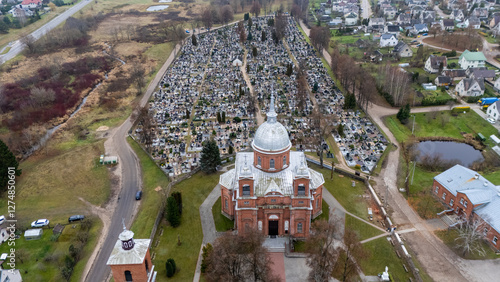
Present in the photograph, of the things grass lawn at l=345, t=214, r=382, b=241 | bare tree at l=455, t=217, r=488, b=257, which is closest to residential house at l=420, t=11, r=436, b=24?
bare tree at l=455, t=217, r=488, b=257

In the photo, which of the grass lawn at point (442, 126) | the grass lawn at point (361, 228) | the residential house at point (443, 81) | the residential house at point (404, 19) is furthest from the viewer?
the residential house at point (404, 19)

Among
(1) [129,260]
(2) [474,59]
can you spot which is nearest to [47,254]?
(1) [129,260]

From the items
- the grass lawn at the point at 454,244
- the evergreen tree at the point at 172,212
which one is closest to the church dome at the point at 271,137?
the evergreen tree at the point at 172,212

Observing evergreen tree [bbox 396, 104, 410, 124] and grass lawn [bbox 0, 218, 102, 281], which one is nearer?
grass lawn [bbox 0, 218, 102, 281]

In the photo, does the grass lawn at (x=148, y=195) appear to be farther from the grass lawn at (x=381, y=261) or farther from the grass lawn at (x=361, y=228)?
the grass lawn at (x=381, y=261)

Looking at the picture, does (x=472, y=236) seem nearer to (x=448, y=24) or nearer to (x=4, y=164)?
(x=4, y=164)

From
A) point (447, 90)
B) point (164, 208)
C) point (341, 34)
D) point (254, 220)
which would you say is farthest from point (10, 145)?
point (341, 34)

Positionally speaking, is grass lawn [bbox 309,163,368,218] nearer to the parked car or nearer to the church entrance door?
the church entrance door
